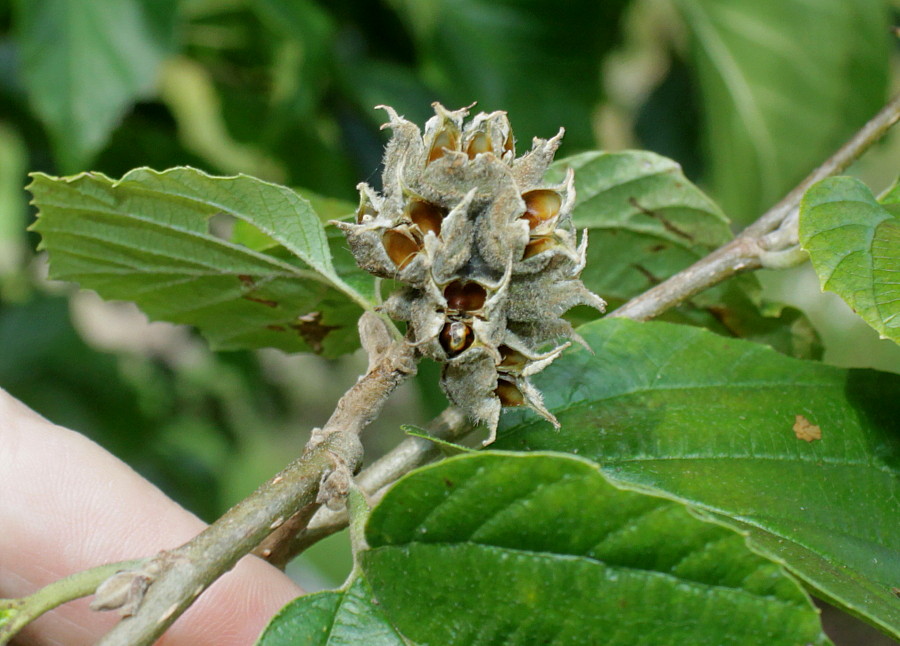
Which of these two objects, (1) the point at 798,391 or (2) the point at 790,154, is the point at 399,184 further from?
(2) the point at 790,154

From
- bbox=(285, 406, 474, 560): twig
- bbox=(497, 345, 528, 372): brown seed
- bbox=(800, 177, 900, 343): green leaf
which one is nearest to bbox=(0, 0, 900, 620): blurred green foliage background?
bbox=(285, 406, 474, 560): twig

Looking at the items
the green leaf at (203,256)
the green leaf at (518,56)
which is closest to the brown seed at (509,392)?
the green leaf at (203,256)

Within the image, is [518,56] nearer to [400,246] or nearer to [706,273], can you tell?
[706,273]

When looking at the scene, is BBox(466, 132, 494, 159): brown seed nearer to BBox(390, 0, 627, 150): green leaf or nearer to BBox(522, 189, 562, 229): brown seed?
BBox(522, 189, 562, 229): brown seed

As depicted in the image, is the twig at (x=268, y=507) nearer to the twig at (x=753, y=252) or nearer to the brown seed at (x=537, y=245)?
the brown seed at (x=537, y=245)

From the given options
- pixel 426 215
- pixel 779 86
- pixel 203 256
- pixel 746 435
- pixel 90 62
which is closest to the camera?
pixel 426 215

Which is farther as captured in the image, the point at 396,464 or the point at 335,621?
the point at 396,464

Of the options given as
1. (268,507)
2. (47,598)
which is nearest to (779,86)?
(268,507)
